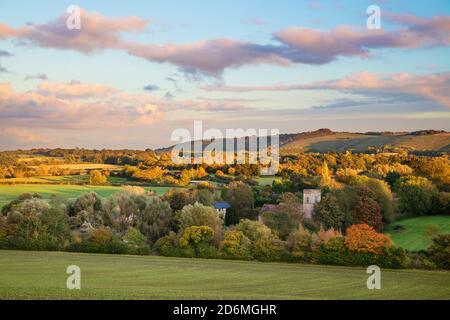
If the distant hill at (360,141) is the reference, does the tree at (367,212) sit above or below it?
below

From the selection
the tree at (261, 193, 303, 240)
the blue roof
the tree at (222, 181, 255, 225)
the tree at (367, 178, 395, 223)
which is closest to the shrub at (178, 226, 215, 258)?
the tree at (261, 193, 303, 240)

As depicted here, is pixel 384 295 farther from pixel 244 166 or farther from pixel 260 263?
pixel 244 166

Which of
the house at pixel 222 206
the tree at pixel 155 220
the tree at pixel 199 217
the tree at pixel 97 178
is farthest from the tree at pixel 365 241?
the tree at pixel 97 178

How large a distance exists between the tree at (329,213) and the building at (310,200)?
92cm

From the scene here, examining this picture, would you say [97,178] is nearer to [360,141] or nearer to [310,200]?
[310,200]

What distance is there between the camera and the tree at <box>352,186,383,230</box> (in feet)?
178

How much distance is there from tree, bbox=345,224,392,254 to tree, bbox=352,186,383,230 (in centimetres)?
2378

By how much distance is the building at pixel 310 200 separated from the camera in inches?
2156

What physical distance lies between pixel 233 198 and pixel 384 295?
43.0 meters

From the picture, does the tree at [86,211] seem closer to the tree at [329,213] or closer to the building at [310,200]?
the building at [310,200]

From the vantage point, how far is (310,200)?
2247 inches

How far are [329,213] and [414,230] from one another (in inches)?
353

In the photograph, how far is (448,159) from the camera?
245 feet
